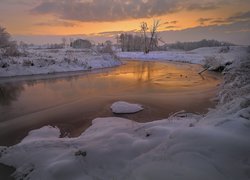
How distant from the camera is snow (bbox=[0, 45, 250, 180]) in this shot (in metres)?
4.14

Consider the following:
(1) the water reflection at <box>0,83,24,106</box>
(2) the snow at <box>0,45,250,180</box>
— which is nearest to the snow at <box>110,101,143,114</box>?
(2) the snow at <box>0,45,250,180</box>

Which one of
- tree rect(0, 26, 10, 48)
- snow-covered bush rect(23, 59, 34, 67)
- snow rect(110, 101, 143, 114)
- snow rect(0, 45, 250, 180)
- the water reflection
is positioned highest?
tree rect(0, 26, 10, 48)

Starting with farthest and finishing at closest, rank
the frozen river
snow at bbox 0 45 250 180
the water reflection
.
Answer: the water reflection, the frozen river, snow at bbox 0 45 250 180

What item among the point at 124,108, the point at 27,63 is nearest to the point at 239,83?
the point at 124,108

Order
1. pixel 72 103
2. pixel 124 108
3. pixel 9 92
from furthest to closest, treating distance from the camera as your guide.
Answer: pixel 9 92 → pixel 72 103 → pixel 124 108

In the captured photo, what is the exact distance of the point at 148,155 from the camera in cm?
494

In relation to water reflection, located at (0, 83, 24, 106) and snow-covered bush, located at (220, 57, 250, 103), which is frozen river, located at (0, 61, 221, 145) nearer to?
water reflection, located at (0, 83, 24, 106)

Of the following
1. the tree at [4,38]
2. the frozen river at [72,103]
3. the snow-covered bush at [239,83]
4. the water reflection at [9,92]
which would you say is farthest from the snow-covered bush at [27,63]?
the snow-covered bush at [239,83]

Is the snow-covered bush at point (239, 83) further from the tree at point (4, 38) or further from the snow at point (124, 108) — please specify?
the tree at point (4, 38)

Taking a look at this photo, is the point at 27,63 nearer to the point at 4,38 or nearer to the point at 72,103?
the point at 72,103

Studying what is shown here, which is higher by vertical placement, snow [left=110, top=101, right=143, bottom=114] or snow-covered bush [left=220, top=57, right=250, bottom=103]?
snow-covered bush [left=220, top=57, right=250, bottom=103]

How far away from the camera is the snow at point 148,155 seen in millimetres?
4141

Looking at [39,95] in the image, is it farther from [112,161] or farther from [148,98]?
[112,161]

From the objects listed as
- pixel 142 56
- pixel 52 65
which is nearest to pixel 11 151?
pixel 52 65
